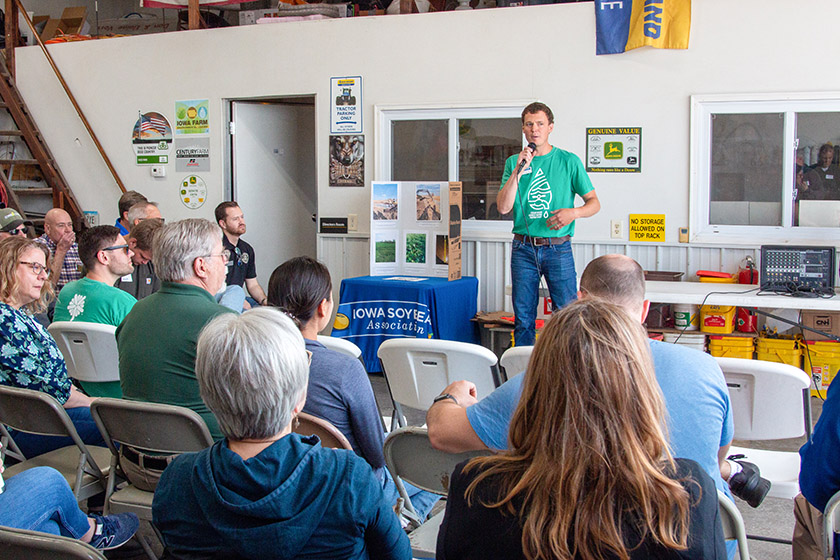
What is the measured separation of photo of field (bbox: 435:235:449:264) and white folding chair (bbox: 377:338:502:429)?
301 cm

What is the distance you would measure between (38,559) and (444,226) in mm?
4896

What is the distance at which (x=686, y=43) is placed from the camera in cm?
582

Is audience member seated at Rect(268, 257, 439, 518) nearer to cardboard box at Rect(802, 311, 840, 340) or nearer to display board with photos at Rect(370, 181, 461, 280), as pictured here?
display board with photos at Rect(370, 181, 461, 280)

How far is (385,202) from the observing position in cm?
646

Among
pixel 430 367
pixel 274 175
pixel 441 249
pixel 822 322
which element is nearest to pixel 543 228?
pixel 441 249

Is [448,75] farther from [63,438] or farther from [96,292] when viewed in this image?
[63,438]

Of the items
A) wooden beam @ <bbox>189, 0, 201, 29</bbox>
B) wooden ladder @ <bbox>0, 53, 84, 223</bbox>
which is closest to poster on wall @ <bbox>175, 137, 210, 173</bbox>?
wooden beam @ <bbox>189, 0, 201, 29</bbox>

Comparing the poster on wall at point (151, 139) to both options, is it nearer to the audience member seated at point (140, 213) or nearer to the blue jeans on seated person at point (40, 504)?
the audience member seated at point (140, 213)

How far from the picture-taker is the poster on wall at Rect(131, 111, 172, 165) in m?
7.64

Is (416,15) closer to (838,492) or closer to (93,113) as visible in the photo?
(93,113)

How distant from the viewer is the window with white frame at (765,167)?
5.75 m

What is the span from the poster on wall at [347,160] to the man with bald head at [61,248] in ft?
7.21

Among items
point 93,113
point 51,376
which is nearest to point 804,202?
point 51,376

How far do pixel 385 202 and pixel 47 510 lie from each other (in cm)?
457
